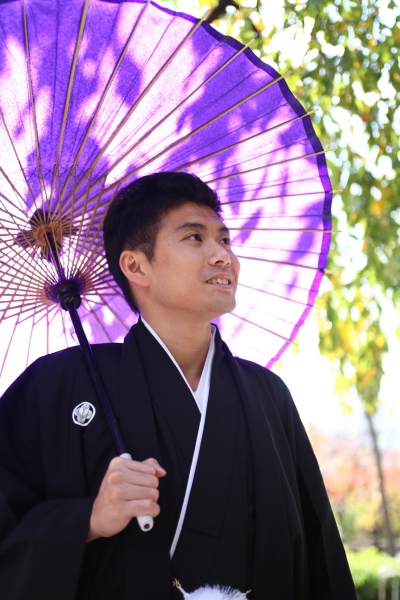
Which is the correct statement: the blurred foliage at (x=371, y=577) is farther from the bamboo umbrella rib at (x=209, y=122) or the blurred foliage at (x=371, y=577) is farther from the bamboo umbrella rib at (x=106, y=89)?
the bamboo umbrella rib at (x=106, y=89)

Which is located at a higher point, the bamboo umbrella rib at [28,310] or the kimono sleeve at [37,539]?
the bamboo umbrella rib at [28,310]

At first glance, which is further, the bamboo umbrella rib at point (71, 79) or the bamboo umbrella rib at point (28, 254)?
the bamboo umbrella rib at point (28, 254)

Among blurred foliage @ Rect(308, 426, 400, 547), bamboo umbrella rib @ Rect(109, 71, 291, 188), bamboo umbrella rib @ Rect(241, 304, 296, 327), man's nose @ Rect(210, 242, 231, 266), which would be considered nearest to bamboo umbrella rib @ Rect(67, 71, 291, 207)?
bamboo umbrella rib @ Rect(109, 71, 291, 188)

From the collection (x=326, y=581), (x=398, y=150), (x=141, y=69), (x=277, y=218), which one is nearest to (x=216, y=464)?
(x=326, y=581)

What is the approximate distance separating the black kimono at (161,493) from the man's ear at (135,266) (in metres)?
0.17

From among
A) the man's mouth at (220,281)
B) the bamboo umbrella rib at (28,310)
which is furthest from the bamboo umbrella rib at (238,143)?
the bamboo umbrella rib at (28,310)

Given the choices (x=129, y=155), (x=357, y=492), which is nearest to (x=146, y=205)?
(x=129, y=155)

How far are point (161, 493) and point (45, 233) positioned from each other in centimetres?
90

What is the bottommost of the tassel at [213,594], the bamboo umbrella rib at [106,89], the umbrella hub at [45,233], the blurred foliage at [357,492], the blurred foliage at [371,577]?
the tassel at [213,594]

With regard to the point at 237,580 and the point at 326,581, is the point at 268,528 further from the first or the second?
the point at 326,581

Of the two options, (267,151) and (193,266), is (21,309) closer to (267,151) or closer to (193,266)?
(193,266)

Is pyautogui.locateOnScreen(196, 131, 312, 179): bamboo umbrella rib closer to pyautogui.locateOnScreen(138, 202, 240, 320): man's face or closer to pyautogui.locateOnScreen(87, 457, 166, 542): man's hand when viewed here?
pyautogui.locateOnScreen(138, 202, 240, 320): man's face

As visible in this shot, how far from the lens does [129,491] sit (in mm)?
1702

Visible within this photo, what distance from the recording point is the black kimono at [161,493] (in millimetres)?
1822
